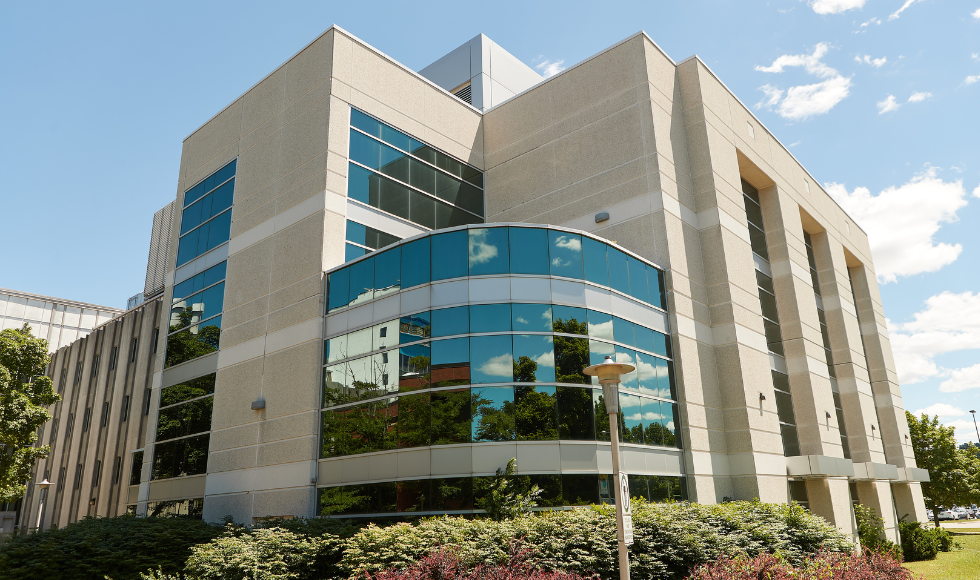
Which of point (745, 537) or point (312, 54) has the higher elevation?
point (312, 54)

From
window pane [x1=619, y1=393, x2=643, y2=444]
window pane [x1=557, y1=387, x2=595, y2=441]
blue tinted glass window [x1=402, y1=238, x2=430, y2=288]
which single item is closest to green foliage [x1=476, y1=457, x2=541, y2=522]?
window pane [x1=557, y1=387, x2=595, y2=441]

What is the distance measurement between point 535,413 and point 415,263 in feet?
19.7

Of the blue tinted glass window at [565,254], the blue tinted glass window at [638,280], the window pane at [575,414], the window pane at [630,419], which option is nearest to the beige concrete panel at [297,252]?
the blue tinted glass window at [565,254]

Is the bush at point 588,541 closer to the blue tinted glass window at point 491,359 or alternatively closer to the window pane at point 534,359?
the window pane at point 534,359

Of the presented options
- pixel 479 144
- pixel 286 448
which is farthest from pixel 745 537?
pixel 479 144

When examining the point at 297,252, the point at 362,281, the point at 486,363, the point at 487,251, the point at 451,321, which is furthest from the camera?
the point at 297,252

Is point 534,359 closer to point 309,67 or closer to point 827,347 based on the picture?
point 309,67

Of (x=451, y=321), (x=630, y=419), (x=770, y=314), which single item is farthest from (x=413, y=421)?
(x=770, y=314)

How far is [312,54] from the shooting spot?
25.3 meters

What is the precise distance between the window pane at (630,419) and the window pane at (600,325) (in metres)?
1.88

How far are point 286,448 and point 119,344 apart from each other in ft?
75.7

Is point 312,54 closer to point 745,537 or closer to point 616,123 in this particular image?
point 616,123

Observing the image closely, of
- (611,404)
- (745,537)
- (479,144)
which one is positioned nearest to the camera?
(611,404)

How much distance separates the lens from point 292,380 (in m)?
22.0
